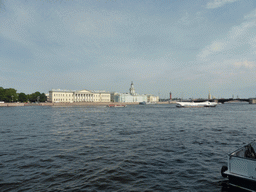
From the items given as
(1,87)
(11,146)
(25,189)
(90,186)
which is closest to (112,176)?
(90,186)

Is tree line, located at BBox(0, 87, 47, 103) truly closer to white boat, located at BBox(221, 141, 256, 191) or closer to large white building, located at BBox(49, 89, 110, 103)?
large white building, located at BBox(49, 89, 110, 103)

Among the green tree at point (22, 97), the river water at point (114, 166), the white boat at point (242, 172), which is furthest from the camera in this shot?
the green tree at point (22, 97)

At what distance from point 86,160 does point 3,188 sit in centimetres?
413

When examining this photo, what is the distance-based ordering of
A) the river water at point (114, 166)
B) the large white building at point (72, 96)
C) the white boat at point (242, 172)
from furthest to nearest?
the large white building at point (72, 96), the river water at point (114, 166), the white boat at point (242, 172)

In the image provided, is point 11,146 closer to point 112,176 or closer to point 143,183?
point 112,176

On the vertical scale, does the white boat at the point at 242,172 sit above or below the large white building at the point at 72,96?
below

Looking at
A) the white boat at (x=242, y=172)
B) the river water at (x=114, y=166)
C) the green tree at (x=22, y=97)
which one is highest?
the green tree at (x=22, y=97)

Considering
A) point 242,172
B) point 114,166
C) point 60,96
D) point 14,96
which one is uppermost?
point 60,96

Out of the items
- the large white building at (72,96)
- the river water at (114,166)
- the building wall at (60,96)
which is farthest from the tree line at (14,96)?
the river water at (114,166)

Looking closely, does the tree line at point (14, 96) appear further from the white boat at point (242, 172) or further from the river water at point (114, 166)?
the white boat at point (242, 172)

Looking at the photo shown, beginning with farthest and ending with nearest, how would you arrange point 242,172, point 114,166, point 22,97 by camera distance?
point 22,97 → point 114,166 → point 242,172

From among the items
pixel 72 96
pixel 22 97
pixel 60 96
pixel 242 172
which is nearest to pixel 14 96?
pixel 22 97

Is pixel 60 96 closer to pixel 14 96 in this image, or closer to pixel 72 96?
pixel 72 96

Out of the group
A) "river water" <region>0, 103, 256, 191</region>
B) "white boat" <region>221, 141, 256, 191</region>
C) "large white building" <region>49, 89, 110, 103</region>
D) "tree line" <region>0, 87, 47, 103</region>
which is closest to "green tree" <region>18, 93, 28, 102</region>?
"tree line" <region>0, 87, 47, 103</region>
